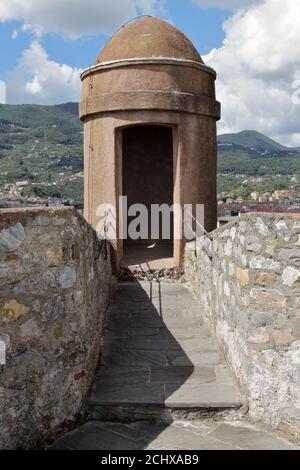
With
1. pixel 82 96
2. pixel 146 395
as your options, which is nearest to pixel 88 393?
pixel 146 395

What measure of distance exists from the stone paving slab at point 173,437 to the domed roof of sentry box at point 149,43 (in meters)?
4.95

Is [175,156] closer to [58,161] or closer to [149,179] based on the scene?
[149,179]

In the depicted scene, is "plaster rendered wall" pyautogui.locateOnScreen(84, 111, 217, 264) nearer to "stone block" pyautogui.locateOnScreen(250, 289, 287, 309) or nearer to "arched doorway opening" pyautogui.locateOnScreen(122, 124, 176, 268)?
"arched doorway opening" pyautogui.locateOnScreen(122, 124, 176, 268)

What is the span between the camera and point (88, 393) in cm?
426

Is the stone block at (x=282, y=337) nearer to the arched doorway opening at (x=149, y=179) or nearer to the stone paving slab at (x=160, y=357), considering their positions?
the stone paving slab at (x=160, y=357)

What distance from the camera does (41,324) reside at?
370cm

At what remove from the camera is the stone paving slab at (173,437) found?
3725 millimetres

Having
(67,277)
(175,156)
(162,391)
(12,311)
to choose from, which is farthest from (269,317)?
(175,156)

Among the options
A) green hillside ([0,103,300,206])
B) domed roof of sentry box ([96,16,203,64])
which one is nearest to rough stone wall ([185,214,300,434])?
domed roof of sentry box ([96,16,203,64])

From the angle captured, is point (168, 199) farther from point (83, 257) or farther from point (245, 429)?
point (245, 429)

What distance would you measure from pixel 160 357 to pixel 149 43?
4498 mm

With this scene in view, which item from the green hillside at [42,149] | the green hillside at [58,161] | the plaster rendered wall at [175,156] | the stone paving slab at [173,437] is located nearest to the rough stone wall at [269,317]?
the stone paving slab at [173,437]

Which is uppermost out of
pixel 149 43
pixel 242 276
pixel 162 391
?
pixel 149 43

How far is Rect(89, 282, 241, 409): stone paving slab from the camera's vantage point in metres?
4.27
